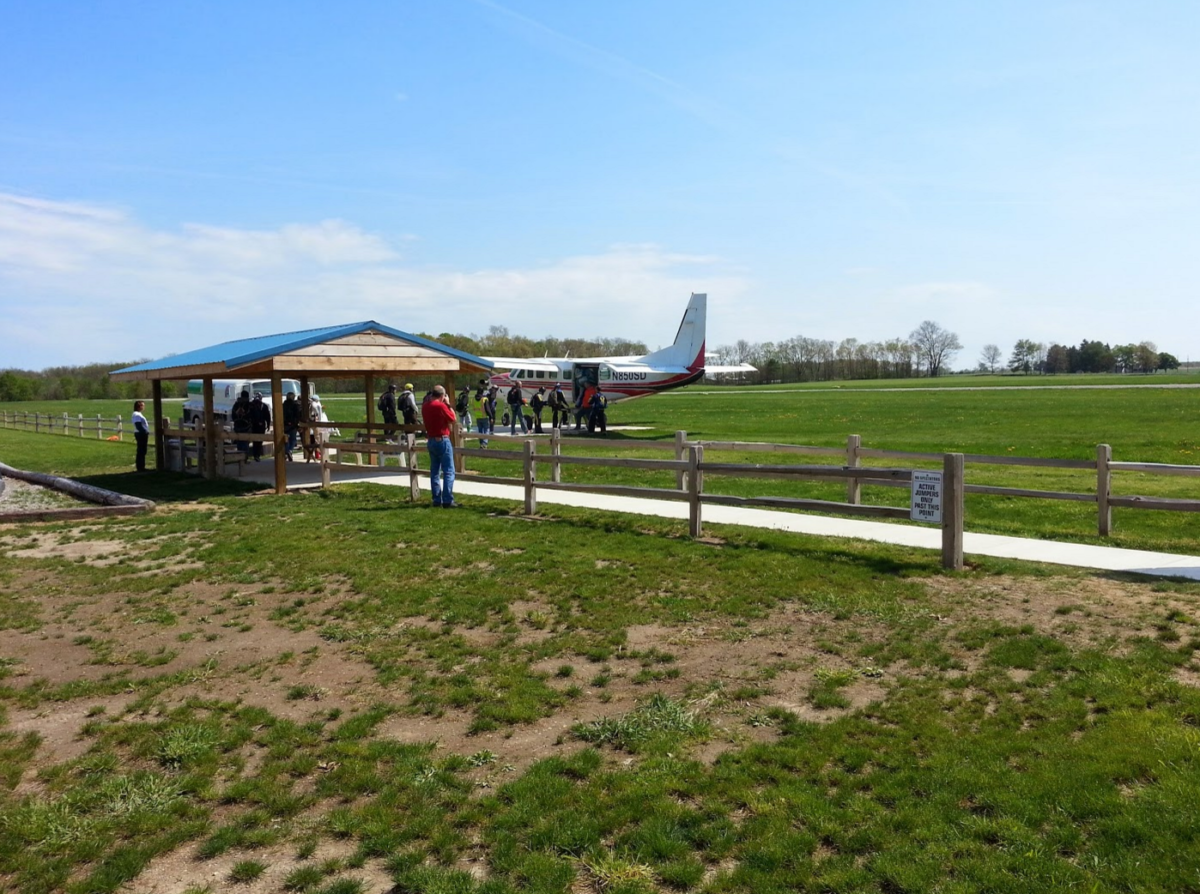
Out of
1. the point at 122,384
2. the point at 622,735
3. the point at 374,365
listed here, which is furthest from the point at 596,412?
the point at 122,384

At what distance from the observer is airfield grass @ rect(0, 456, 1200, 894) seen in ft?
13.5

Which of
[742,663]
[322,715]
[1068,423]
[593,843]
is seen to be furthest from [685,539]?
[1068,423]

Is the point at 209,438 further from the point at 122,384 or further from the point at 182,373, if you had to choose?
the point at 122,384

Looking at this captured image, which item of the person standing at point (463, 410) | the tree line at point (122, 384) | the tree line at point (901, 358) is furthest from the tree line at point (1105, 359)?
the person standing at point (463, 410)

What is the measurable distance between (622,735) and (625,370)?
31.8 metres

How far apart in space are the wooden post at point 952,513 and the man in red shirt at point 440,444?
7.47 m

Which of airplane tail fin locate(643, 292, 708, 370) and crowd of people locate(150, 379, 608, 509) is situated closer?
crowd of people locate(150, 379, 608, 509)

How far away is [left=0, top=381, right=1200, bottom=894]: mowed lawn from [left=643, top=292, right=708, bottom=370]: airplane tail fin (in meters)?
30.9

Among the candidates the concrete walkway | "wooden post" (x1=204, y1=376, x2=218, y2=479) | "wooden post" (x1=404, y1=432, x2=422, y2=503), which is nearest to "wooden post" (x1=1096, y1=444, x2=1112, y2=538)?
the concrete walkway

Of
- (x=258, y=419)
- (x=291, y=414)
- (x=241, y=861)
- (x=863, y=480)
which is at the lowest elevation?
(x=241, y=861)

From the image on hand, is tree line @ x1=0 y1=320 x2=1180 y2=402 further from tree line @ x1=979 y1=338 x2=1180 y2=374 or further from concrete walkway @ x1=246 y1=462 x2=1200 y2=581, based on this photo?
concrete walkway @ x1=246 y1=462 x2=1200 y2=581

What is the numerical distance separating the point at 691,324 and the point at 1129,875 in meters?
38.4

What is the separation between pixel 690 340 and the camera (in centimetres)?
4138

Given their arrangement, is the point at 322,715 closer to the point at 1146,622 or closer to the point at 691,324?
the point at 1146,622
